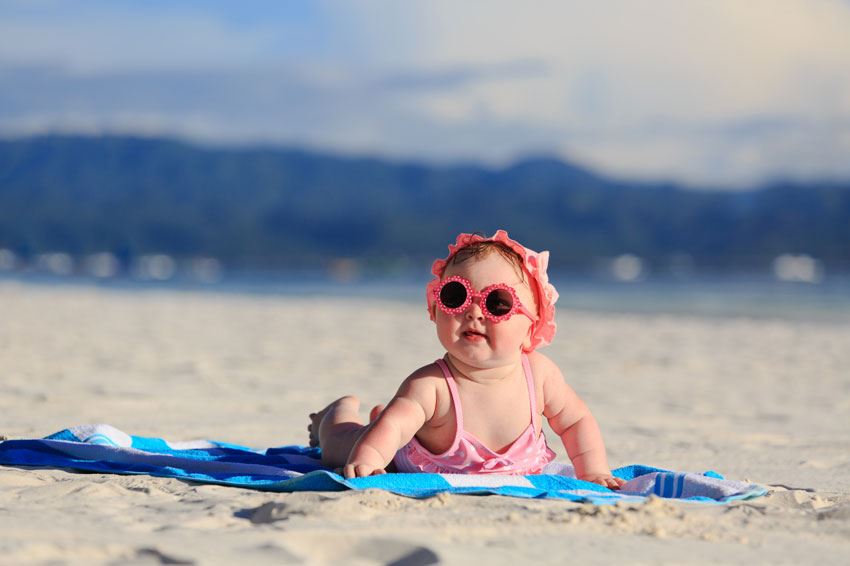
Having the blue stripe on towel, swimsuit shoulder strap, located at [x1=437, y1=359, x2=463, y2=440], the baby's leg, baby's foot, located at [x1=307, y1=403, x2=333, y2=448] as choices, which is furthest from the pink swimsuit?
baby's foot, located at [x1=307, y1=403, x2=333, y2=448]

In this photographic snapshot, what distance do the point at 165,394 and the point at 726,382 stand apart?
428 centimetres

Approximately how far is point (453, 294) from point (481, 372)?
0.28m

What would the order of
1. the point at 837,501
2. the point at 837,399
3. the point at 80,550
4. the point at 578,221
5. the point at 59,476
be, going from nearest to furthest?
the point at 80,550, the point at 837,501, the point at 59,476, the point at 837,399, the point at 578,221

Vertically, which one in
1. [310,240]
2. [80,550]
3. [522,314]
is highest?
[310,240]

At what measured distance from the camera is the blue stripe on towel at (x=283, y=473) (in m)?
2.97

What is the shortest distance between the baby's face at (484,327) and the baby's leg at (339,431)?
1.67 ft

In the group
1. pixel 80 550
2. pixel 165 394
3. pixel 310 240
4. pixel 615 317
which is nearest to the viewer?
pixel 80 550

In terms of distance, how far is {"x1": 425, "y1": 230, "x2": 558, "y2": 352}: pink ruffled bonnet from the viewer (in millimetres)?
3209

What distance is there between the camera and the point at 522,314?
315cm

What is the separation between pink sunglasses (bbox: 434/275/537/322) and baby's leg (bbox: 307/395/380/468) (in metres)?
0.60

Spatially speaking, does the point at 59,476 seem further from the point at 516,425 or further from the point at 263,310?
the point at 263,310

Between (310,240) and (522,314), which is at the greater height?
(310,240)

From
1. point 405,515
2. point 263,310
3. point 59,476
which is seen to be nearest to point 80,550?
point 405,515

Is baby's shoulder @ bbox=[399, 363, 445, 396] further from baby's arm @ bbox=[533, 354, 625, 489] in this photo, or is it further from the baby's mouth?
baby's arm @ bbox=[533, 354, 625, 489]
